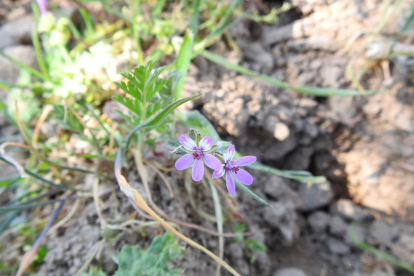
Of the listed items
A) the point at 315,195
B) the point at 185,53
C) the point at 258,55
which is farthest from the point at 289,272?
the point at 258,55

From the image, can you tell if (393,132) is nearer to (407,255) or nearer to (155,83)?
(407,255)

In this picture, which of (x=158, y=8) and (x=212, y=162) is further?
(x=158, y=8)

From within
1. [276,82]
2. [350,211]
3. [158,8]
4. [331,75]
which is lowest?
[350,211]

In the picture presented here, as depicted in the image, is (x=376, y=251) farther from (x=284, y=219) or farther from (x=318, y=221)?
(x=284, y=219)

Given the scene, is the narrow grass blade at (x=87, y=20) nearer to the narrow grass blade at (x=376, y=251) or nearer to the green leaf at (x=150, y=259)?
the green leaf at (x=150, y=259)

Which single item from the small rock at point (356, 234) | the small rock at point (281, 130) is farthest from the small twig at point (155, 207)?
the small rock at point (356, 234)

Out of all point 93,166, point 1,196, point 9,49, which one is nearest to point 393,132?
point 93,166

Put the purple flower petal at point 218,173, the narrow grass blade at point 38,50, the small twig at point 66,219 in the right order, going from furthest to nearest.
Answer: the narrow grass blade at point 38,50 → the small twig at point 66,219 → the purple flower petal at point 218,173
